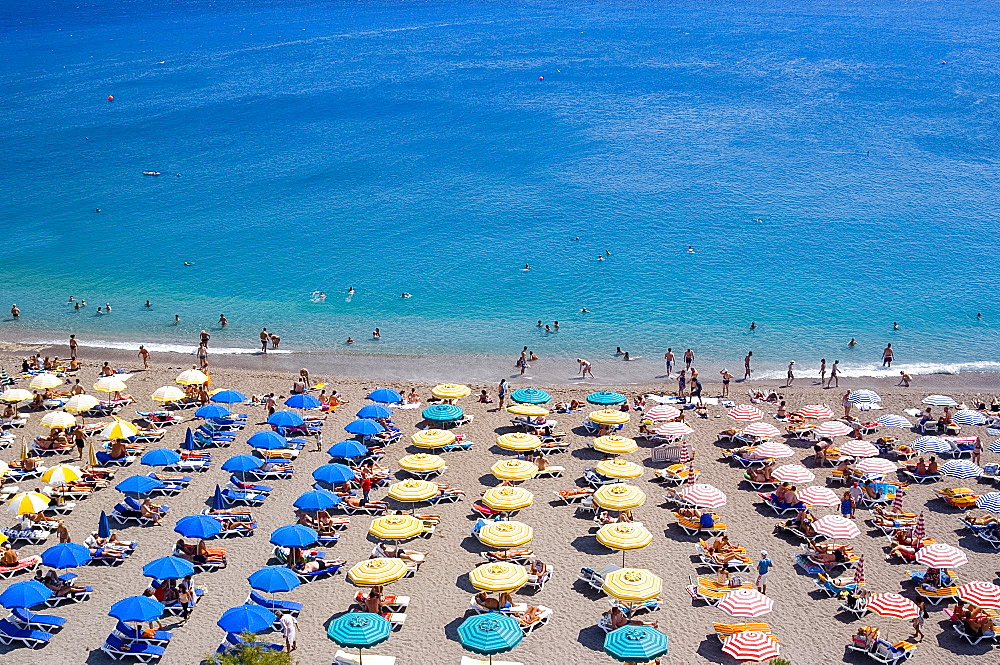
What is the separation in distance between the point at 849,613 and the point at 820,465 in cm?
881

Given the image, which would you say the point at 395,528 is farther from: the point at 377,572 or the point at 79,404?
the point at 79,404

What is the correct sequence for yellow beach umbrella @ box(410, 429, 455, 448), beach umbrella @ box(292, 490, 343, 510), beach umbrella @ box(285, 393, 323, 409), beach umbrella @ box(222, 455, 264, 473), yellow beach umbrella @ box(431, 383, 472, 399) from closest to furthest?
beach umbrella @ box(292, 490, 343, 510) < beach umbrella @ box(222, 455, 264, 473) < yellow beach umbrella @ box(410, 429, 455, 448) < beach umbrella @ box(285, 393, 323, 409) < yellow beach umbrella @ box(431, 383, 472, 399)

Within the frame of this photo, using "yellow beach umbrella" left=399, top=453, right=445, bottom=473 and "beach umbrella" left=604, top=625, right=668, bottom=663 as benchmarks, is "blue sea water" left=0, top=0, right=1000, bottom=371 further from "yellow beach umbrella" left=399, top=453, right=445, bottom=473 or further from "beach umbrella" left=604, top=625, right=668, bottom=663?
"beach umbrella" left=604, top=625, right=668, bottom=663

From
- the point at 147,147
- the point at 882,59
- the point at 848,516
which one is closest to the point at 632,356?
the point at 848,516

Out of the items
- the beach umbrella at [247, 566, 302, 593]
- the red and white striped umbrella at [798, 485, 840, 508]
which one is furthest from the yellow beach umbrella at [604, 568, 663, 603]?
the beach umbrella at [247, 566, 302, 593]

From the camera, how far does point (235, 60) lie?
123125 mm

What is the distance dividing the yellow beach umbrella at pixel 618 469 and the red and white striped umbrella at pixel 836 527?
207 inches

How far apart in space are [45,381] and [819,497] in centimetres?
2634

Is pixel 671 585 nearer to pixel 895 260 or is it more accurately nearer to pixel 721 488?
pixel 721 488

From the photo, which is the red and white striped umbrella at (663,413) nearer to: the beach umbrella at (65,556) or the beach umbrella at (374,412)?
the beach umbrella at (374,412)

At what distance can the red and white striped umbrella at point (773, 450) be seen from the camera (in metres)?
29.0

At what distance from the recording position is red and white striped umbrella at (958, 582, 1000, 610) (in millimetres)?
20953

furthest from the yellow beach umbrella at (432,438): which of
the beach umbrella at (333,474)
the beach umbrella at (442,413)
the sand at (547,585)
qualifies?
the beach umbrella at (333,474)

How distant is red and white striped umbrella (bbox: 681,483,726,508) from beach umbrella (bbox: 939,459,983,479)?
7835 mm
